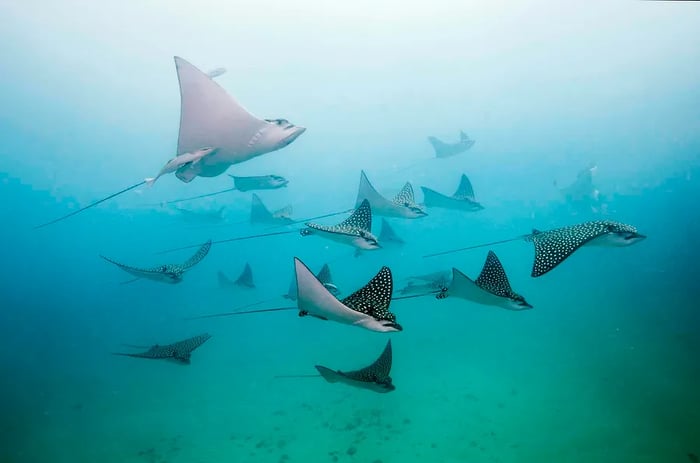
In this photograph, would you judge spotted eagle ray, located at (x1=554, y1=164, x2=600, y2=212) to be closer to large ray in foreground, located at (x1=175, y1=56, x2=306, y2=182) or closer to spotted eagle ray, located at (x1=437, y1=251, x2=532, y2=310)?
spotted eagle ray, located at (x1=437, y1=251, x2=532, y2=310)

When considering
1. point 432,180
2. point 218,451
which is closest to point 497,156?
point 432,180

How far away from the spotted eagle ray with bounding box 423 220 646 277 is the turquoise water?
483cm

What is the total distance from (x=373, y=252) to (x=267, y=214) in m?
18.5

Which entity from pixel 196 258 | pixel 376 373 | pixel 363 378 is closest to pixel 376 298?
pixel 363 378

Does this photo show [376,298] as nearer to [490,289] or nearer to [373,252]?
[490,289]

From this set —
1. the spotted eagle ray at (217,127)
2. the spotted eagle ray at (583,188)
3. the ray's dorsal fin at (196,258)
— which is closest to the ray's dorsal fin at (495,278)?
the spotted eagle ray at (217,127)

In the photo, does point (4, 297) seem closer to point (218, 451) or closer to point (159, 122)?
point (218, 451)

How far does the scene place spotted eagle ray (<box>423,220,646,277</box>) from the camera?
153 inches

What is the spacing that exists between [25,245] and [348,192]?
154 feet

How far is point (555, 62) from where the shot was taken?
43188mm

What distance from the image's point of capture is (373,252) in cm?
2905

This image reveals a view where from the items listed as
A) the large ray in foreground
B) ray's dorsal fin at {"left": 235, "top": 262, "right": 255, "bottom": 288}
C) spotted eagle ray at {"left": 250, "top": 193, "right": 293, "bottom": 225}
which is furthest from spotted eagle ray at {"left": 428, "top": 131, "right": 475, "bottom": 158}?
the large ray in foreground

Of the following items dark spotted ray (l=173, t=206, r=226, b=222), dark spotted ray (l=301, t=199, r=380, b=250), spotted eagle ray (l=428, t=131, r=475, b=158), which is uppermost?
spotted eagle ray (l=428, t=131, r=475, b=158)

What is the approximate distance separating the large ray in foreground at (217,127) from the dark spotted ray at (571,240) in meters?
3.31
